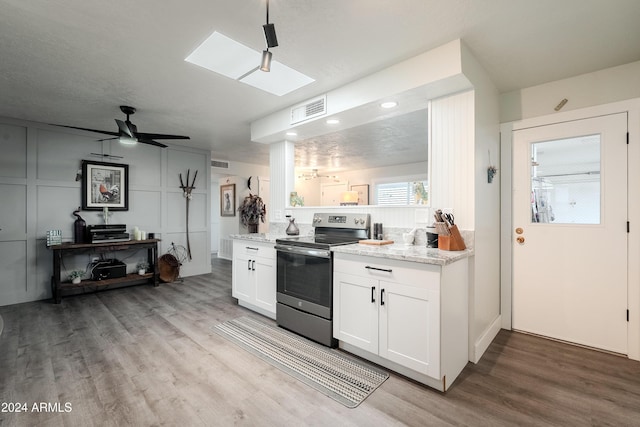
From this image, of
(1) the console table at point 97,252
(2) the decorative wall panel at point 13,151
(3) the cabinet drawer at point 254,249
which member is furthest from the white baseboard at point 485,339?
(2) the decorative wall panel at point 13,151

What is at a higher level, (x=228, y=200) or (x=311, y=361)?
(x=228, y=200)

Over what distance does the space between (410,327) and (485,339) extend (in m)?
1.02

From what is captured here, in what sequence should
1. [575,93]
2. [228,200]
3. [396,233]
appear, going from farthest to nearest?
[228,200] → [396,233] → [575,93]

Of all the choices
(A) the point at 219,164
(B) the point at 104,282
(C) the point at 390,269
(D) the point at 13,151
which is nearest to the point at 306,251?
(C) the point at 390,269

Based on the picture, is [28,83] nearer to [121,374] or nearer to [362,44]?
[121,374]

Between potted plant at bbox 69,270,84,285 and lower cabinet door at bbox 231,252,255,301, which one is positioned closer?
lower cabinet door at bbox 231,252,255,301

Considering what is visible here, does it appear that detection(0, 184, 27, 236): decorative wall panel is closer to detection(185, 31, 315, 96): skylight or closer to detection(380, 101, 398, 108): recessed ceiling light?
detection(185, 31, 315, 96): skylight

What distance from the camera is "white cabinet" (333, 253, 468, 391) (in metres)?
1.94

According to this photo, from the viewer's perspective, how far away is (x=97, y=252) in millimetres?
4414

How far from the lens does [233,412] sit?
1.79 m

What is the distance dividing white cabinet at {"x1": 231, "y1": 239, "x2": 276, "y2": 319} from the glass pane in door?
9.07 feet

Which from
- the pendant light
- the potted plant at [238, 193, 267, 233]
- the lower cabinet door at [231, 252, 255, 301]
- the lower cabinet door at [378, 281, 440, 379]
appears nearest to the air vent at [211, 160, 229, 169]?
the potted plant at [238, 193, 267, 233]

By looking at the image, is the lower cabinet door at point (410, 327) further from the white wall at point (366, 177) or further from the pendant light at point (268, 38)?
the white wall at point (366, 177)

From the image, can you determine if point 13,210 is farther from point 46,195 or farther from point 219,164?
point 219,164
